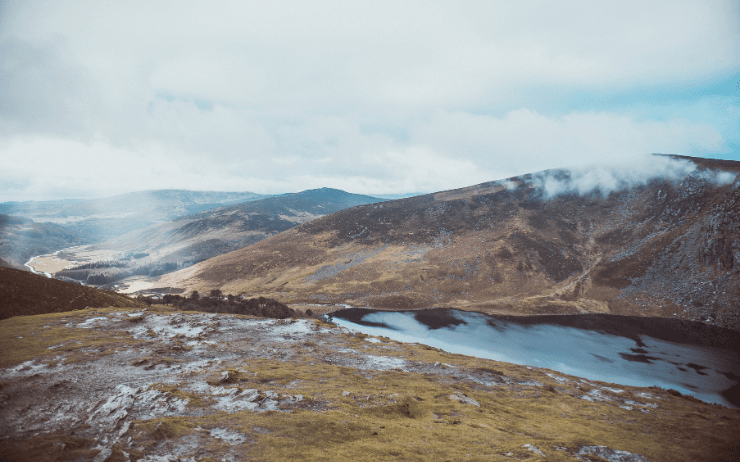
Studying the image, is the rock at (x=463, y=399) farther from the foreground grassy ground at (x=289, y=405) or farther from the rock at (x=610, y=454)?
the rock at (x=610, y=454)

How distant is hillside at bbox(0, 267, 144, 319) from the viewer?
118 ft

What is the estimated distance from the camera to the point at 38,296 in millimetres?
39219

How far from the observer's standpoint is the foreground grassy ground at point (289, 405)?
1380 centimetres

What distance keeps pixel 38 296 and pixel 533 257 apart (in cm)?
14731

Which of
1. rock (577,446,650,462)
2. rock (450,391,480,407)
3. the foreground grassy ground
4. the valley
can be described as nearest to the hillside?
the valley

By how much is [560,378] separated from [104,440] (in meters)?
42.2

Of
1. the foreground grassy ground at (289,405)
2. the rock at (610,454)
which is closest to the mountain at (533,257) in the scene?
the foreground grassy ground at (289,405)

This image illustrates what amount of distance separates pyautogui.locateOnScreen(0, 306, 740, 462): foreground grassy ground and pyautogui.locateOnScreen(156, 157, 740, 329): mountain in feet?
257

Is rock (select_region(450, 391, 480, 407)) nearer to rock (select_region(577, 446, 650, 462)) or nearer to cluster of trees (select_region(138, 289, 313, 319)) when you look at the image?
rock (select_region(577, 446, 650, 462))

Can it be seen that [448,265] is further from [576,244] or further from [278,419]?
[278,419]

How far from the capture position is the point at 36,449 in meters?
11.1

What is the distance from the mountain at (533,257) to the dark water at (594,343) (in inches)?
336

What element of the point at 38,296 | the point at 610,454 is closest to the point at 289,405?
the point at 610,454

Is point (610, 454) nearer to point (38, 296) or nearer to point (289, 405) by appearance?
point (289, 405)
